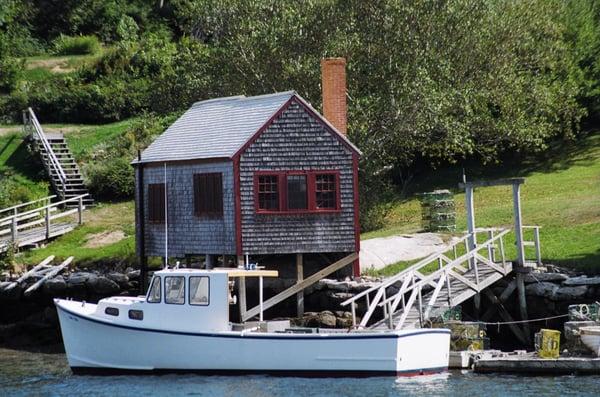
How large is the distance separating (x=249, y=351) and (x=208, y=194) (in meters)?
7.20

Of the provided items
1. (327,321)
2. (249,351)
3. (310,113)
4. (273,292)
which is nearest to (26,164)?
(273,292)

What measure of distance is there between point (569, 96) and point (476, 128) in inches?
205

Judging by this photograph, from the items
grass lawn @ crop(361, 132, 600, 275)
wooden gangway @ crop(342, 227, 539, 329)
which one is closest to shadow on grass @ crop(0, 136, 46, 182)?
grass lawn @ crop(361, 132, 600, 275)

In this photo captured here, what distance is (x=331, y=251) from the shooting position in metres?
37.2

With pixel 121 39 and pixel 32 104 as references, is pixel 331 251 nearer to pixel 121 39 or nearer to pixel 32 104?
pixel 32 104

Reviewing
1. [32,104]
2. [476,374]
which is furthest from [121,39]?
[476,374]

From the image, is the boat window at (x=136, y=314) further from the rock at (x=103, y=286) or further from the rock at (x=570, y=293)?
the rock at (x=570, y=293)

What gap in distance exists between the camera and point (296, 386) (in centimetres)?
2973

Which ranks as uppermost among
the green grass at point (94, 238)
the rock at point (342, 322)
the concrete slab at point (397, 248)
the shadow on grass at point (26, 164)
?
the shadow on grass at point (26, 164)

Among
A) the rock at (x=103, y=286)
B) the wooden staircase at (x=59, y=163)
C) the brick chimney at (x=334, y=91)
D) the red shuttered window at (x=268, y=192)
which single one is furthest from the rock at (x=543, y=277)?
the wooden staircase at (x=59, y=163)

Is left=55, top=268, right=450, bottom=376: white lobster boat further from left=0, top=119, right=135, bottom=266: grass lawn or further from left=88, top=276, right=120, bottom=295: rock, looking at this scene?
left=0, top=119, right=135, bottom=266: grass lawn

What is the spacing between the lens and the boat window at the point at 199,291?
3206 cm

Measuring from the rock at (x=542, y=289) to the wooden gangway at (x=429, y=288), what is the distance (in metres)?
0.72

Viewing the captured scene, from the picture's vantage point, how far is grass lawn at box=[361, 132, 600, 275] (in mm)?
39000
